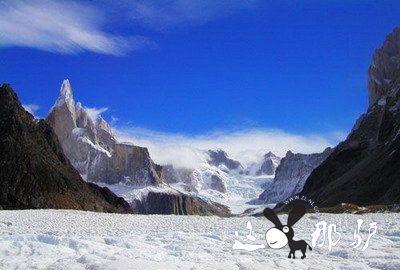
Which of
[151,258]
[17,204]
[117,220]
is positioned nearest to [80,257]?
[151,258]

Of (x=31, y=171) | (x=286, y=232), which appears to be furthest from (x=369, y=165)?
(x=286, y=232)

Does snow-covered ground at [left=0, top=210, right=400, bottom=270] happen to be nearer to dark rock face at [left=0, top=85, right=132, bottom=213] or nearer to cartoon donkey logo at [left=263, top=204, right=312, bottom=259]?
cartoon donkey logo at [left=263, top=204, right=312, bottom=259]

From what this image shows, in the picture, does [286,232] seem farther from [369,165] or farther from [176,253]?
[369,165]

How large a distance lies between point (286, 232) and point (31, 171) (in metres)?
110

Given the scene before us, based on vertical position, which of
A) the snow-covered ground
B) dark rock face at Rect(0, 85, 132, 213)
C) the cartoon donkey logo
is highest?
dark rock face at Rect(0, 85, 132, 213)

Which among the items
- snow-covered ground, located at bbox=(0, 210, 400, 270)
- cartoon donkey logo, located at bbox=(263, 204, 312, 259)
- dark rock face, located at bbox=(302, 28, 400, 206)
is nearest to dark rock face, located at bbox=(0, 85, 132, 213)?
dark rock face, located at bbox=(302, 28, 400, 206)

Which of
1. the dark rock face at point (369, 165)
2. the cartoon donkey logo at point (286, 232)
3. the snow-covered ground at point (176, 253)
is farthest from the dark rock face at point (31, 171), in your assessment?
the cartoon donkey logo at point (286, 232)

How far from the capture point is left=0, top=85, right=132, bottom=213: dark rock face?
11375 cm

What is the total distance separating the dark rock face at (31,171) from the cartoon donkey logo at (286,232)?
9697cm

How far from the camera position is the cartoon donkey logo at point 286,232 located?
50.1 feet

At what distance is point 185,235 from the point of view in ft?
73.6

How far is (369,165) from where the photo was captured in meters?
141

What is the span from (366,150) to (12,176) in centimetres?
10411

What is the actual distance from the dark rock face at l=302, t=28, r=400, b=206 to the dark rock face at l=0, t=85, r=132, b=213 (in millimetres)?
57221
